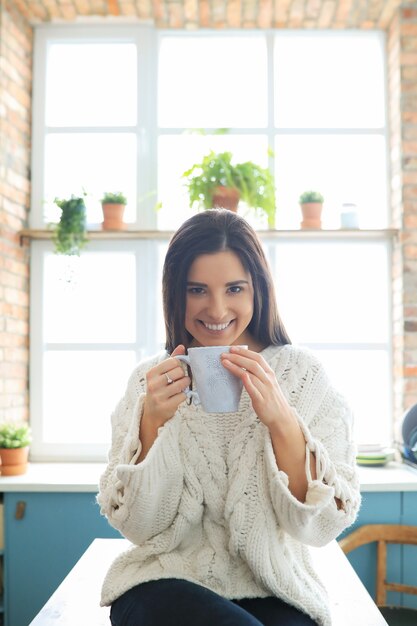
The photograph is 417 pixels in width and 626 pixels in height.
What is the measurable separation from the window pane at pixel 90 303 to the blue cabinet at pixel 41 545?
85 centimetres

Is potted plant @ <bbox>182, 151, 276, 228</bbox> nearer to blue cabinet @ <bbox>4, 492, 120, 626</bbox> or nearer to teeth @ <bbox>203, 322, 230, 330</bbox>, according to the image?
blue cabinet @ <bbox>4, 492, 120, 626</bbox>

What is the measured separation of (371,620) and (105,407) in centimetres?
205

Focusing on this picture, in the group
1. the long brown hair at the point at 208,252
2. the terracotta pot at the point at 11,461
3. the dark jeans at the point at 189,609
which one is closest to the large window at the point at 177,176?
the terracotta pot at the point at 11,461

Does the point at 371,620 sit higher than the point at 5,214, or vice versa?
the point at 5,214

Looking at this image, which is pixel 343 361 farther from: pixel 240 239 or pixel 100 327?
pixel 240 239

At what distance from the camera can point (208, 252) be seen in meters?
1.35

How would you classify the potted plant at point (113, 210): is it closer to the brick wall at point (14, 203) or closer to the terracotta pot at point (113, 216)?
the terracotta pot at point (113, 216)

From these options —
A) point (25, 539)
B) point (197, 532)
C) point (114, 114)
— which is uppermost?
point (114, 114)

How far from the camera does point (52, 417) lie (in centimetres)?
324

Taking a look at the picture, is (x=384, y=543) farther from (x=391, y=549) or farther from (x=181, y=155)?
(x=181, y=155)

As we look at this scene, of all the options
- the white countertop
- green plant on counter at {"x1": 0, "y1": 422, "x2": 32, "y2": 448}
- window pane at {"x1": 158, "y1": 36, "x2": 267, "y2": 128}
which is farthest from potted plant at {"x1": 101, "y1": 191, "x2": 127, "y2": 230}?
the white countertop

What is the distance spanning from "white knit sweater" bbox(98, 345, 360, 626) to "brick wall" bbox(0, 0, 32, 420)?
176cm

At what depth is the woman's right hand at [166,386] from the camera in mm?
1191

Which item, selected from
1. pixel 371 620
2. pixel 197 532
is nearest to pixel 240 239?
pixel 197 532
